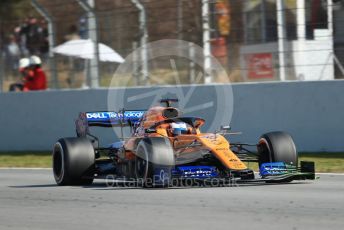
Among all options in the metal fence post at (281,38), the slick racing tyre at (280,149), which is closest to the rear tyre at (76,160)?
the slick racing tyre at (280,149)

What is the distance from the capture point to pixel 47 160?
1702 centimetres

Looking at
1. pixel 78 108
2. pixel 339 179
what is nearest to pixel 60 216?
pixel 339 179

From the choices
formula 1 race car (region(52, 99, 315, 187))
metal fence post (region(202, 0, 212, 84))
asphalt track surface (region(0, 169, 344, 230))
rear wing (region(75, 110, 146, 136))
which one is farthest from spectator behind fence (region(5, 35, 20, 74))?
asphalt track surface (region(0, 169, 344, 230))

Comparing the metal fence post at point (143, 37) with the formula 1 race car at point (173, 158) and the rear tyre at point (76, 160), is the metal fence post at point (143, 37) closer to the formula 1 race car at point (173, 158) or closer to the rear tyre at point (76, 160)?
the formula 1 race car at point (173, 158)

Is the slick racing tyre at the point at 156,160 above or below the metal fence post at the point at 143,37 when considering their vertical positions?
below

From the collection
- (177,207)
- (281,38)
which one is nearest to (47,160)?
(281,38)

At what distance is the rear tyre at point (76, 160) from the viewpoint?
11.8 meters

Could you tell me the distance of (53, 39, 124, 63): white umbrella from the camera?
60.3 ft

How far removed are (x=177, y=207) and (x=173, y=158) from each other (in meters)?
1.69

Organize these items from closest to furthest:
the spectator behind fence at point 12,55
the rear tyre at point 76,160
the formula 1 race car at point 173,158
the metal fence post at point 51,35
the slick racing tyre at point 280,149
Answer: the formula 1 race car at point 173,158 < the slick racing tyre at point 280,149 < the rear tyre at point 76,160 < the metal fence post at point 51,35 < the spectator behind fence at point 12,55

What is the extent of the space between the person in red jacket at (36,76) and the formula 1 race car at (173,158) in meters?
7.04

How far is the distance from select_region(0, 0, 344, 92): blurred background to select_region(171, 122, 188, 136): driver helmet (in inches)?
211

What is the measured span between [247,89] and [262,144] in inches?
197

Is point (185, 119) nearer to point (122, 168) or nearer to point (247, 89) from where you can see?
point (122, 168)
